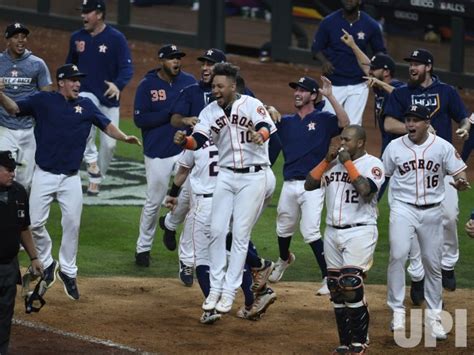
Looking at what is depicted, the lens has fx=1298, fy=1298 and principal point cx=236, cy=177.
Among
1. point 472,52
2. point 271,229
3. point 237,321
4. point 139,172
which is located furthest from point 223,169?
point 472,52

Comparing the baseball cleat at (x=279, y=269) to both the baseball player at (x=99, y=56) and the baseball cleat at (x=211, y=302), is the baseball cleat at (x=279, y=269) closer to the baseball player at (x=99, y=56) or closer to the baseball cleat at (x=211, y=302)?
the baseball cleat at (x=211, y=302)

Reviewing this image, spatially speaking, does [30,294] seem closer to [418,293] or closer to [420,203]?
[420,203]

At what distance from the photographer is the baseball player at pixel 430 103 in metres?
11.6

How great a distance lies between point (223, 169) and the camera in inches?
425

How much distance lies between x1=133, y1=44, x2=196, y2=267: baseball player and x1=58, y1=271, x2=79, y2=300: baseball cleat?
138cm

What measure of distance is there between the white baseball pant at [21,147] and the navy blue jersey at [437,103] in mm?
3822

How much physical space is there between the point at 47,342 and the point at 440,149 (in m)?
3.51

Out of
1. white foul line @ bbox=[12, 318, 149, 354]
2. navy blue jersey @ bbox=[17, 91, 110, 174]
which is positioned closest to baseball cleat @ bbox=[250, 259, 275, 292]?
white foul line @ bbox=[12, 318, 149, 354]

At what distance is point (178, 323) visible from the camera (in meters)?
10.9

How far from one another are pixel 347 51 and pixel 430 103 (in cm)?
382

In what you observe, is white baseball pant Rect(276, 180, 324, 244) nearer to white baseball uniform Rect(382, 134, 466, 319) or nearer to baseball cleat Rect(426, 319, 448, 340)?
white baseball uniform Rect(382, 134, 466, 319)

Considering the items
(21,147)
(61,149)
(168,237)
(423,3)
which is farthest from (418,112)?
(423,3)

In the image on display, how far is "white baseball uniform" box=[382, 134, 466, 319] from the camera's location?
34.4 feet

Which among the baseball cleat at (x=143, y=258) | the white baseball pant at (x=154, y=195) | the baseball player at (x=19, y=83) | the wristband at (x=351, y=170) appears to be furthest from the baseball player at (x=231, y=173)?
the baseball player at (x=19, y=83)
